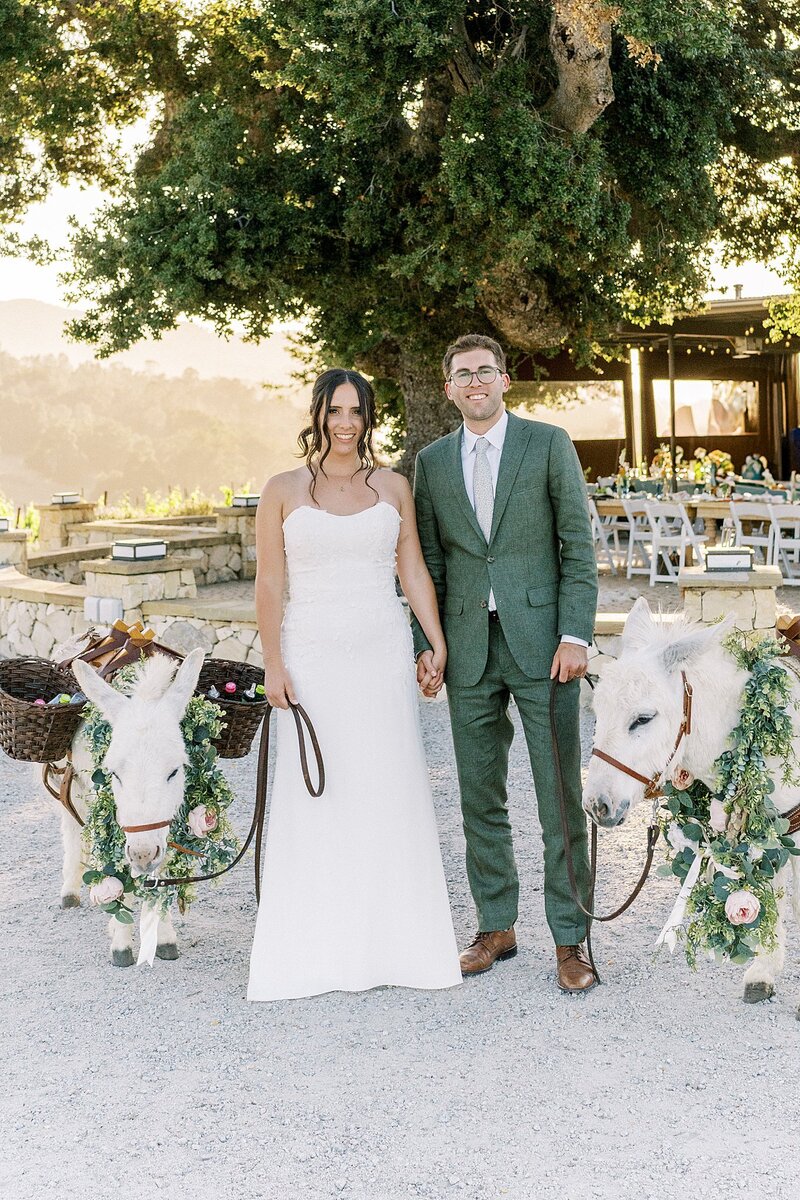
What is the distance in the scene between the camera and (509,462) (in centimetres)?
389

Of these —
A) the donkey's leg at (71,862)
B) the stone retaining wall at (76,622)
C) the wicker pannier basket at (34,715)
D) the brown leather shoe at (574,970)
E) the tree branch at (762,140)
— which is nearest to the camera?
the brown leather shoe at (574,970)

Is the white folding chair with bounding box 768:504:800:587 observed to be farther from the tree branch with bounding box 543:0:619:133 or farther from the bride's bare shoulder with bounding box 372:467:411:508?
the bride's bare shoulder with bounding box 372:467:411:508

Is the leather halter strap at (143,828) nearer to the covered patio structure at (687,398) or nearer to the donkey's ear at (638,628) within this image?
the donkey's ear at (638,628)

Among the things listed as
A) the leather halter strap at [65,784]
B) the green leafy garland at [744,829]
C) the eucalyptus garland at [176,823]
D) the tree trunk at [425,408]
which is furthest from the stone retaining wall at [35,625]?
the green leafy garland at [744,829]

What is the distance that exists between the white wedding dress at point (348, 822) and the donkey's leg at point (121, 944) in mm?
634

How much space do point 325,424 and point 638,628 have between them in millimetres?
1228

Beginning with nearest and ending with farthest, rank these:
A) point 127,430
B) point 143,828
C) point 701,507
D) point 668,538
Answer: point 143,828
point 668,538
point 701,507
point 127,430

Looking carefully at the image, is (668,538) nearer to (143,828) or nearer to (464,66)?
(464,66)

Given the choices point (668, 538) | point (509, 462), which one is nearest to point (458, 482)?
point (509, 462)

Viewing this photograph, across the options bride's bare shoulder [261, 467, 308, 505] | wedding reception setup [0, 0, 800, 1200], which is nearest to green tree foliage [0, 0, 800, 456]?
wedding reception setup [0, 0, 800, 1200]

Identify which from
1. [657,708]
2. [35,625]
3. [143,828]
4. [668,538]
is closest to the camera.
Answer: [657,708]

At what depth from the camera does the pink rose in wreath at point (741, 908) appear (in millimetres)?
3439

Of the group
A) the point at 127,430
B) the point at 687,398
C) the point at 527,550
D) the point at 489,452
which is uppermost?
the point at 127,430

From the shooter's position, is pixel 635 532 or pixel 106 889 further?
pixel 635 532
